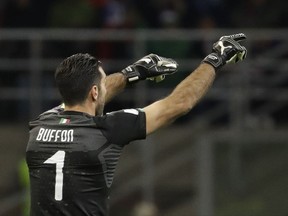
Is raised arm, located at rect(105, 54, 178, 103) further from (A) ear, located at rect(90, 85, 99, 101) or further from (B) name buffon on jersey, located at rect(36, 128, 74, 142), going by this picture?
(B) name buffon on jersey, located at rect(36, 128, 74, 142)

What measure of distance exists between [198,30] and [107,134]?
27.3ft

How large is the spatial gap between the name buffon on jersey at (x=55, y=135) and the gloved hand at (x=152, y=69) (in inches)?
49.3

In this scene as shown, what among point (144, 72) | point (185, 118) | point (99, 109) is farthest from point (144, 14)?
point (99, 109)

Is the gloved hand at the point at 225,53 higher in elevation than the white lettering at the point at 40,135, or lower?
higher

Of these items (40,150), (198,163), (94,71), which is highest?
(94,71)

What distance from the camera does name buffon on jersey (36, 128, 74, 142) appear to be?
6840mm

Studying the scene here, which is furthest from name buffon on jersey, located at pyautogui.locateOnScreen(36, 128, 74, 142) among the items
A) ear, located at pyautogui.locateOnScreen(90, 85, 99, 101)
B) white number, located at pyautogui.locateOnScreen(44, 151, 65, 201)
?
ear, located at pyautogui.locateOnScreen(90, 85, 99, 101)

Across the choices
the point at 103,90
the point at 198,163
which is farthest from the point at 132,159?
the point at 103,90

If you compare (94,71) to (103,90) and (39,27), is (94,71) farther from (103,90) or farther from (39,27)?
(39,27)

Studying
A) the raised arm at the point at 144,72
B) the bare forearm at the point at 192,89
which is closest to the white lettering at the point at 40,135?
the bare forearm at the point at 192,89

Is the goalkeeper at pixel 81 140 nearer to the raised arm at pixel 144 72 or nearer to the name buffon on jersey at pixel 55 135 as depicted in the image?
the name buffon on jersey at pixel 55 135

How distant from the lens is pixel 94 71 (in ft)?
Result: 22.7

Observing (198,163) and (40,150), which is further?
(198,163)

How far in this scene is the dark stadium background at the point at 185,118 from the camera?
1466 cm
